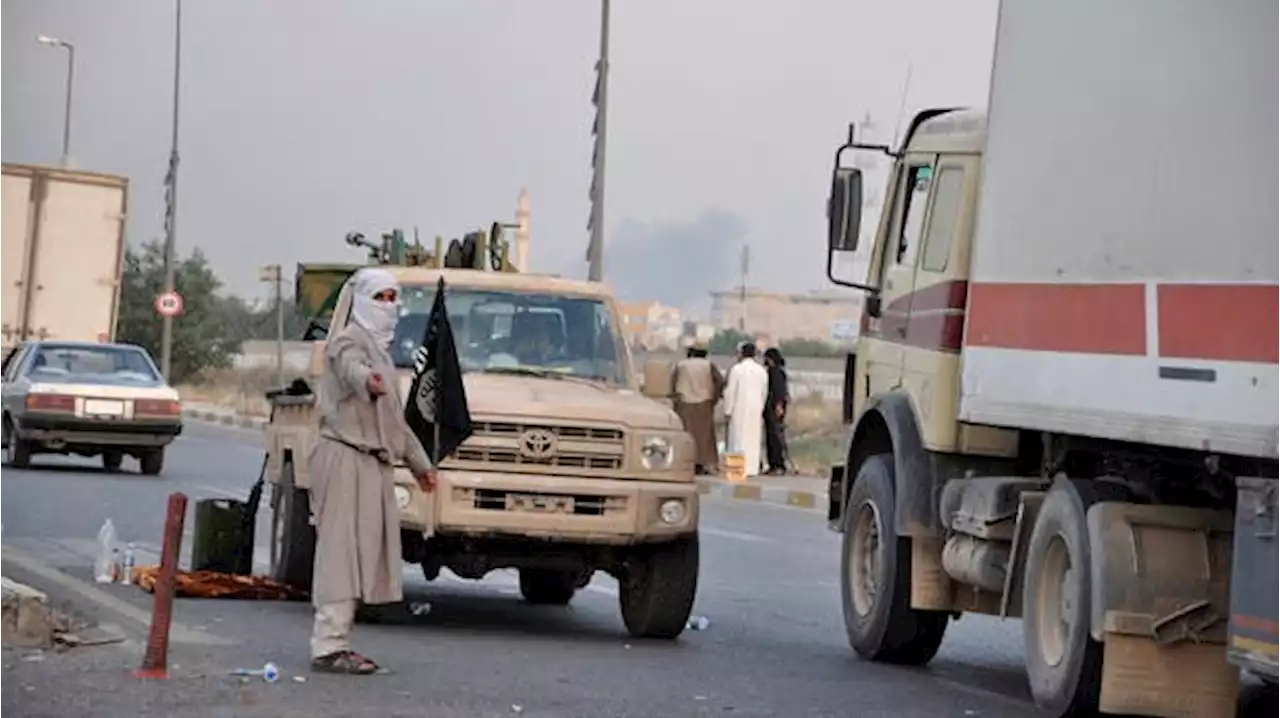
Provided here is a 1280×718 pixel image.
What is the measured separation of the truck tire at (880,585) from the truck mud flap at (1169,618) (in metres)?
3.21

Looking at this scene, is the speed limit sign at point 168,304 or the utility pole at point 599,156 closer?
the utility pole at point 599,156

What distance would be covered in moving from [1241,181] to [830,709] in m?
3.19

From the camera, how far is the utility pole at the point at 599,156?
3494cm

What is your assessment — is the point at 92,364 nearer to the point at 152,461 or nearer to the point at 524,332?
the point at 152,461

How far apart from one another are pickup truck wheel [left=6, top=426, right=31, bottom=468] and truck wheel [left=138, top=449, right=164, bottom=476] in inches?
50.6

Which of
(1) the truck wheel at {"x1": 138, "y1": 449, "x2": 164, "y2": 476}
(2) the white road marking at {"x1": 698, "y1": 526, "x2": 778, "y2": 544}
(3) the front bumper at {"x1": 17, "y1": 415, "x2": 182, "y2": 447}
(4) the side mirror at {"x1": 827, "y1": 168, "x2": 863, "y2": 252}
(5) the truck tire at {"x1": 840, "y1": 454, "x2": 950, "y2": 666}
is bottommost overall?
(1) the truck wheel at {"x1": 138, "y1": 449, "x2": 164, "y2": 476}

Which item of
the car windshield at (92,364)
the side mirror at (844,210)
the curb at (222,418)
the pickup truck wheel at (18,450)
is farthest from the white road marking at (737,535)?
the curb at (222,418)

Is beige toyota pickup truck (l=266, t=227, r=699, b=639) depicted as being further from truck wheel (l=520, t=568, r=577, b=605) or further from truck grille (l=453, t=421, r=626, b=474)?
truck wheel (l=520, t=568, r=577, b=605)

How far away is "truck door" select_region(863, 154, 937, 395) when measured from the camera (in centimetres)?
1374

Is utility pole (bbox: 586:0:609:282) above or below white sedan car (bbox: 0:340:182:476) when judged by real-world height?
above

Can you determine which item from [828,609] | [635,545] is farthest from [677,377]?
[635,545]

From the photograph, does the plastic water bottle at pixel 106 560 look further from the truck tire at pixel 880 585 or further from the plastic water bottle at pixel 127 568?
A: the truck tire at pixel 880 585

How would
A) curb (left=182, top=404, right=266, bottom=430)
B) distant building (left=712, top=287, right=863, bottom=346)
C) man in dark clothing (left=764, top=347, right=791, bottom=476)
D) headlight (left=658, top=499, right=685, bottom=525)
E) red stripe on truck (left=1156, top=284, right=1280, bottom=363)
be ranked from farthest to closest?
1. distant building (left=712, top=287, right=863, bottom=346)
2. curb (left=182, top=404, right=266, bottom=430)
3. man in dark clothing (left=764, top=347, right=791, bottom=476)
4. headlight (left=658, top=499, right=685, bottom=525)
5. red stripe on truck (left=1156, top=284, right=1280, bottom=363)

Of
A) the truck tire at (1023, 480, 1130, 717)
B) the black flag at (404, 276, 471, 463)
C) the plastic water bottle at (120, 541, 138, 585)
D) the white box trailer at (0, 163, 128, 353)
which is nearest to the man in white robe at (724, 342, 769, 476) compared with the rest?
the white box trailer at (0, 163, 128, 353)
